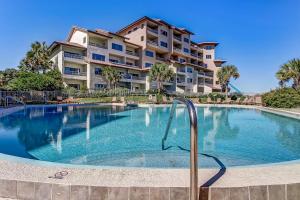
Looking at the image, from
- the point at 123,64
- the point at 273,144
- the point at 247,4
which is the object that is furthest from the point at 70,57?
the point at 273,144

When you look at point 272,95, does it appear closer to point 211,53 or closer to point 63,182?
point 63,182

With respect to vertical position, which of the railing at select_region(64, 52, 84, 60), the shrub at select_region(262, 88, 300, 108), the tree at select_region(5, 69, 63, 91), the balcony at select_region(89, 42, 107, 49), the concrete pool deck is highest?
the balcony at select_region(89, 42, 107, 49)

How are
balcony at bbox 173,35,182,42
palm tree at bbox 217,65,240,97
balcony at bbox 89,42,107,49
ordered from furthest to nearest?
balcony at bbox 173,35,182,42 → palm tree at bbox 217,65,240,97 → balcony at bbox 89,42,107,49

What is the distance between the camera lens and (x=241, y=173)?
12.1 feet

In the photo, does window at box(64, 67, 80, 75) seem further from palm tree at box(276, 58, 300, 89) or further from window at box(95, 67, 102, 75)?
palm tree at box(276, 58, 300, 89)

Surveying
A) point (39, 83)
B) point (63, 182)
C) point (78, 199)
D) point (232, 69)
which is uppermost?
point (232, 69)

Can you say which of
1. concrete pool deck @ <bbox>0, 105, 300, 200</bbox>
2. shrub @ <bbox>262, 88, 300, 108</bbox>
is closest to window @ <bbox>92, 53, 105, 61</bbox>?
shrub @ <bbox>262, 88, 300, 108</bbox>

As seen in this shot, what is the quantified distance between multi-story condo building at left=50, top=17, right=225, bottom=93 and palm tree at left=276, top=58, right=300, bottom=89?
21.8 metres

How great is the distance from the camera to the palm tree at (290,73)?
3409 centimetres

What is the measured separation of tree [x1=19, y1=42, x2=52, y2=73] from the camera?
1424 inches

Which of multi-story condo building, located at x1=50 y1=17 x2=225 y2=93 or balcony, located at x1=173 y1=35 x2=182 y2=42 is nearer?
multi-story condo building, located at x1=50 y1=17 x2=225 y2=93

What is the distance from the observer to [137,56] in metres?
48.8

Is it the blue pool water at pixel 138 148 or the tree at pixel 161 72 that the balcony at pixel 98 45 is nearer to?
the tree at pixel 161 72

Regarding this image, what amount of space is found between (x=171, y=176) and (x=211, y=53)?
67.4m
